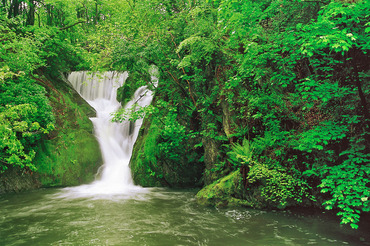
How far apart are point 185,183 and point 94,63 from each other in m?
6.71

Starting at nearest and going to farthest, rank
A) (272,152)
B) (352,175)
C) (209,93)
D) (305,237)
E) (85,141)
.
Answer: (352,175)
(305,237)
(272,152)
(209,93)
(85,141)

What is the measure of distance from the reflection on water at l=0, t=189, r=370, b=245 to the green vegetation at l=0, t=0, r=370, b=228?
2.06 feet

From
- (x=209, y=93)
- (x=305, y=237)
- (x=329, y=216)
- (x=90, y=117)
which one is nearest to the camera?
(x=305, y=237)

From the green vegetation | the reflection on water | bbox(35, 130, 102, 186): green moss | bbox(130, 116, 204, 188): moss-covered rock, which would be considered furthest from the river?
bbox(35, 130, 102, 186): green moss

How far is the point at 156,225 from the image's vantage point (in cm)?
575

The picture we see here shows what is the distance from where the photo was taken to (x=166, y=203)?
7750 mm

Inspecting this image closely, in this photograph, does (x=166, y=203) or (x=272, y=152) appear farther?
(x=166, y=203)

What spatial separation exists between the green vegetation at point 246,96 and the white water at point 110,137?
102cm

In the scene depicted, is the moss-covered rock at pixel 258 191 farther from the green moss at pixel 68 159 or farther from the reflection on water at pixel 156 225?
the green moss at pixel 68 159

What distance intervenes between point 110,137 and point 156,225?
8712mm

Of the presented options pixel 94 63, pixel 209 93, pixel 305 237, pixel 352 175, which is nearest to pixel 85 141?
pixel 94 63

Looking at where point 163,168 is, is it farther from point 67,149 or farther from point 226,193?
point 67,149

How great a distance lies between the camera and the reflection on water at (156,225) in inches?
189

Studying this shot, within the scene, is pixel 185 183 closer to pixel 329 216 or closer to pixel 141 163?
pixel 141 163
